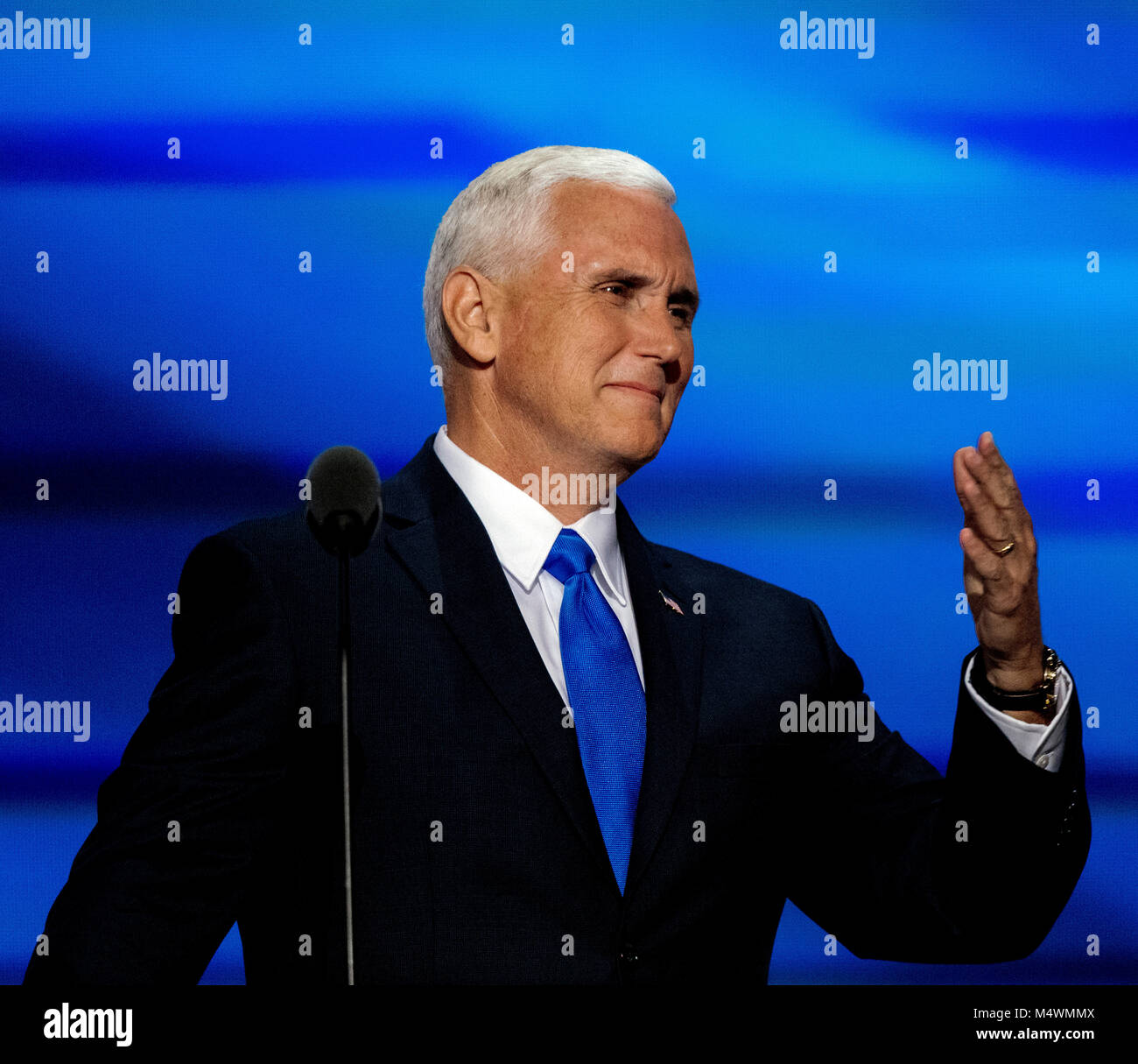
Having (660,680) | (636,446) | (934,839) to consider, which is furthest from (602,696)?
(934,839)

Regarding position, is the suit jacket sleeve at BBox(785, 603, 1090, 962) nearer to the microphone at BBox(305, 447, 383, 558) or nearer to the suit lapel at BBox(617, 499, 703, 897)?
the suit lapel at BBox(617, 499, 703, 897)

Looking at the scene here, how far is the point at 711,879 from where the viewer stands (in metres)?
1.96

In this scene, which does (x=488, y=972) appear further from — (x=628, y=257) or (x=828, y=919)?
(x=628, y=257)

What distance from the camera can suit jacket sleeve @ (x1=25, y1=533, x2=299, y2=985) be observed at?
1729mm

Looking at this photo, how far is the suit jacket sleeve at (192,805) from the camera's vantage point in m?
1.73

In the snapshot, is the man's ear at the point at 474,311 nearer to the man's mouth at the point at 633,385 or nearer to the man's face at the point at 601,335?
the man's face at the point at 601,335

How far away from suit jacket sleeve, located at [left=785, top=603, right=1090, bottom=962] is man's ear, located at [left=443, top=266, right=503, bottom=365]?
66 cm

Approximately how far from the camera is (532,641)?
195cm

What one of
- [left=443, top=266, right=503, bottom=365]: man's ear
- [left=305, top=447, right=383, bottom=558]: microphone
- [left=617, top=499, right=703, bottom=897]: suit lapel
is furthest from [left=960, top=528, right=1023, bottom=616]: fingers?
[left=443, top=266, right=503, bottom=365]: man's ear

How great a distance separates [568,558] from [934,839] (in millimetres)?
632

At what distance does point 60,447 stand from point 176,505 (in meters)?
0.23
